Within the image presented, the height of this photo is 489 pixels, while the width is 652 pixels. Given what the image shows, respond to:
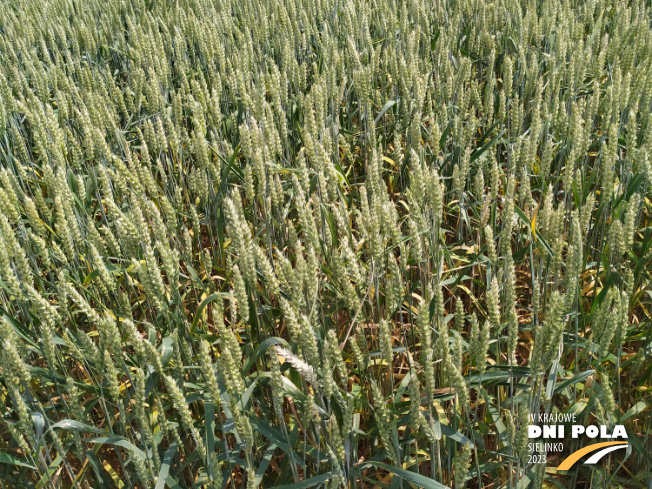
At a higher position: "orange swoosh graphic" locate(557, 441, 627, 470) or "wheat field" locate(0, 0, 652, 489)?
"wheat field" locate(0, 0, 652, 489)

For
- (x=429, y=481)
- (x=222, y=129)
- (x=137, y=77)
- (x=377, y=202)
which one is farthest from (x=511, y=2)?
(x=429, y=481)

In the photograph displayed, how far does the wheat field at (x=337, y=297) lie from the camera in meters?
1.15

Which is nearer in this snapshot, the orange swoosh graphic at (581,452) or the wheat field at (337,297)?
the wheat field at (337,297)

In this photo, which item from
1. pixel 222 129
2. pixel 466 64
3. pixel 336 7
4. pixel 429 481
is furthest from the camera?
pixel 336 7

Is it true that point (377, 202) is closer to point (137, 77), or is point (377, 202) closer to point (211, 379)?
point (211, 379)

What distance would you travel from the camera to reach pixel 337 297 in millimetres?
1651

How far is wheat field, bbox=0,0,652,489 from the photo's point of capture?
1147mm

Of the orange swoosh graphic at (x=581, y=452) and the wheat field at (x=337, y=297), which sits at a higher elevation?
the wheat field at (x=337, y=297)

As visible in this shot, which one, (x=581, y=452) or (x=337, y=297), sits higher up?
(x=337, y=297)

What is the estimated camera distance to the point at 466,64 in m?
2.39

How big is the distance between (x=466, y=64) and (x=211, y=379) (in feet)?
6.22

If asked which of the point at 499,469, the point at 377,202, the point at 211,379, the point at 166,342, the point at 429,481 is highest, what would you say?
the point at 377,202

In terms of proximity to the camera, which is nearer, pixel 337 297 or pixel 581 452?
pixel 581 452

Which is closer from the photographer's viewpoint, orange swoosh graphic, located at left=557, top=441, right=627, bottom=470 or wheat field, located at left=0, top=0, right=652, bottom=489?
wheat field, located at left=0, top=0, right=652, bottom=489
